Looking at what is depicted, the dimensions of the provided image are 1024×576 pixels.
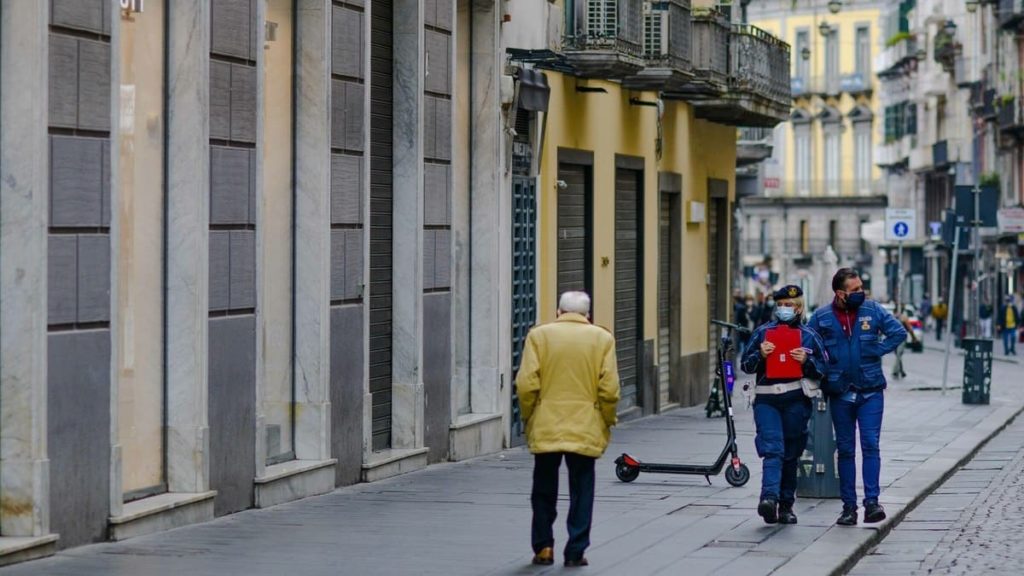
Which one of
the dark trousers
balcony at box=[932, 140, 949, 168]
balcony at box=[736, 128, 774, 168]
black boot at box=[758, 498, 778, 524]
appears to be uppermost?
Answer: balcony at box=[932, 140, 949, 168]

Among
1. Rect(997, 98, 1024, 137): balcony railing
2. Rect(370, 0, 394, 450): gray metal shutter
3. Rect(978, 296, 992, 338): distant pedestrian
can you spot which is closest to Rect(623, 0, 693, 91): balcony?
Rect(370, 0, 394, 450): gray metal shutter

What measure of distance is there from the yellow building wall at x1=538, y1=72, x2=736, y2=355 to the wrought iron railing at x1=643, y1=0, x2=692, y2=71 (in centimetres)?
62

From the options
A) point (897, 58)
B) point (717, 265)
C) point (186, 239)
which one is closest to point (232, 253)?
point (186, 239)

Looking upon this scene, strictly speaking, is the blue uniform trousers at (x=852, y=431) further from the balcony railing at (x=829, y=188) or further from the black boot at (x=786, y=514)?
the balcony railing at (x=829, y=188)

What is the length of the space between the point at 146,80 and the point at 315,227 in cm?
288

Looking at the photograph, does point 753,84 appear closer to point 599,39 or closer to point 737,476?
point 599,39

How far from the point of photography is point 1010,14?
8025 cm

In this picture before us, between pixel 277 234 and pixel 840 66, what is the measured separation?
3869 inches

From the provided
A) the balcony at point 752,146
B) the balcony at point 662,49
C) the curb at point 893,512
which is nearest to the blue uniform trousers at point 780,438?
the curb at point 893,512

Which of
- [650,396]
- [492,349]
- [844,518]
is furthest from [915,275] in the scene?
[844,518]

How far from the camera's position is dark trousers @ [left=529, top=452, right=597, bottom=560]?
12.7 m

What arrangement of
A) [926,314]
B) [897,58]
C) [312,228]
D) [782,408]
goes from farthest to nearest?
1. [897,58]
2. [926,314]
3. [312,228]
4. [782,408]

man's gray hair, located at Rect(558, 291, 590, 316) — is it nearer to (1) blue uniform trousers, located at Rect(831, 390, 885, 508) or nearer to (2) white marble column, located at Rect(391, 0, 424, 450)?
(1) blue uniform trousers, located at Rect(831, 390, 885, 508)

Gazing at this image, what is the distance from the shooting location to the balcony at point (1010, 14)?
7938 centimetres
